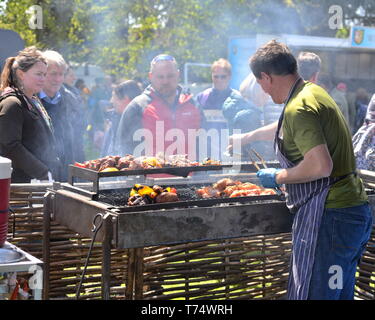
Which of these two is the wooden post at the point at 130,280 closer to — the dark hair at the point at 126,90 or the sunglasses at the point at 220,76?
the dark hair at the point at 126,90

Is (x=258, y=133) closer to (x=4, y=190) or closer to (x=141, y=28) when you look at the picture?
(x=4, y=190)

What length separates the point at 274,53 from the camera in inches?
129

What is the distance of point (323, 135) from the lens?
3117 millimetres

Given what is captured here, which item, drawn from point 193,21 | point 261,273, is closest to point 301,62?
point 261,273

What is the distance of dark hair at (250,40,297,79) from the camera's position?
3.29 metres

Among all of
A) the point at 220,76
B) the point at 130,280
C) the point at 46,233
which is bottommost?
the point at 130,280

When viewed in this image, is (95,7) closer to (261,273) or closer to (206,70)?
(206,70)

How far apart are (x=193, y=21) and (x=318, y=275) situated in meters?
15.0

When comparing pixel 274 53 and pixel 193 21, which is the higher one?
pixel 193 21


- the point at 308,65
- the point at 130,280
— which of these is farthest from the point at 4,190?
the point at 308,65

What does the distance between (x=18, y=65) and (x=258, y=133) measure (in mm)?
1933

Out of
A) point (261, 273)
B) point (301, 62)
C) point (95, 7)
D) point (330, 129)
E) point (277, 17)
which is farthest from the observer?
point (277, 17)

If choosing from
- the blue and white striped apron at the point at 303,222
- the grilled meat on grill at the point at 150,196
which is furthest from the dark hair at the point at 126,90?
the blue and white striped apron at the point at 303,222

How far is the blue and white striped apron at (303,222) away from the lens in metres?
3.26
